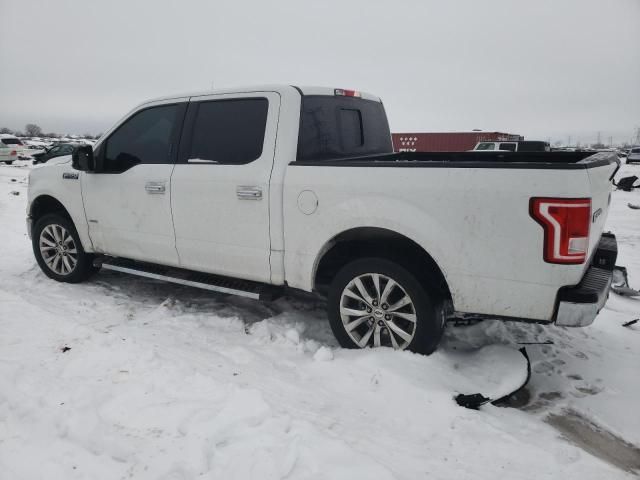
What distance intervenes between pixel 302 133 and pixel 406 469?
8.39 feet

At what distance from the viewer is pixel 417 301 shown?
321cm

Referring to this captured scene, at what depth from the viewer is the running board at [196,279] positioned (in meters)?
3.92

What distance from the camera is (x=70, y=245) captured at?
17.4 ft

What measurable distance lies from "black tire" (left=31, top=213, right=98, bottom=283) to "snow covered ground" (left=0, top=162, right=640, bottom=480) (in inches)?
30.5

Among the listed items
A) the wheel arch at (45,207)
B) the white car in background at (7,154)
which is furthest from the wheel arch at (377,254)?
the white car in background at (7,154)

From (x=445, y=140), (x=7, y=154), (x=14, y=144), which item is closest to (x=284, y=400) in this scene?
(x=445, y=140)

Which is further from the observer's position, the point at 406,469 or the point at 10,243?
the point at 10,243

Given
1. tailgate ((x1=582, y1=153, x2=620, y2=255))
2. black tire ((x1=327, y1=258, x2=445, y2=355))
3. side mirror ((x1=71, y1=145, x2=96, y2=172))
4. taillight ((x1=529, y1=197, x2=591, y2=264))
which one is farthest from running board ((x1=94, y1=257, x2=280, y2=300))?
tailgate ((x1=582, y1=153, x2=620, y2=255))

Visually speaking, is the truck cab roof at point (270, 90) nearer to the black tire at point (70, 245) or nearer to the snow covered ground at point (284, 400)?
the black tire at point (70, 245)

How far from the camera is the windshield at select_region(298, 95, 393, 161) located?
381 centimetres

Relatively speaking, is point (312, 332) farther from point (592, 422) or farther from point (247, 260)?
point (592, 422)

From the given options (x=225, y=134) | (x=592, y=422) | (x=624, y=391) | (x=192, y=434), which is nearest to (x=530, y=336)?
(x=624, y=391)

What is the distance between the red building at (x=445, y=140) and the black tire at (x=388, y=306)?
89.7ft

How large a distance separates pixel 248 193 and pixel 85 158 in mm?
2054
